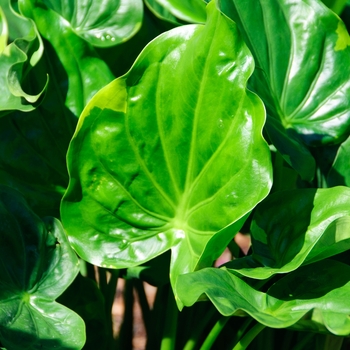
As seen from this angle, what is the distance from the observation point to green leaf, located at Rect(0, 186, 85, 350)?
81cm

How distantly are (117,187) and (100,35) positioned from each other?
0.33 meters

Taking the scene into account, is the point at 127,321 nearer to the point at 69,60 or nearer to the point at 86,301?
the point at 86,301

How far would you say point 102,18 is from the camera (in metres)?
1.05

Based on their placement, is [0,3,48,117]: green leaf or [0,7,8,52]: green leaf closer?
[0,3,48,117]: green leaf

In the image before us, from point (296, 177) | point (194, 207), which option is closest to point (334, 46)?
point (296, 177)

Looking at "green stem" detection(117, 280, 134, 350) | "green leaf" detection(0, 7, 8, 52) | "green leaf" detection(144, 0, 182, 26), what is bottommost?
"green stem" detection(117, 280, 134, 350)

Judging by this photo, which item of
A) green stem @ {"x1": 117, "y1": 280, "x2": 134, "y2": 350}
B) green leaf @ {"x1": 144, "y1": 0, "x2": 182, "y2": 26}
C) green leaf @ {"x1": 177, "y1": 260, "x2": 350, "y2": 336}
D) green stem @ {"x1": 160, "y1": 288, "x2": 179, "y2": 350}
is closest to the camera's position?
green leaf @ {"x1": 177, "y1": 260, "x2": 350, "y2": 336}

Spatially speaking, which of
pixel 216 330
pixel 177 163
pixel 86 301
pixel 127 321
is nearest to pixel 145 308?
pixel 127 321

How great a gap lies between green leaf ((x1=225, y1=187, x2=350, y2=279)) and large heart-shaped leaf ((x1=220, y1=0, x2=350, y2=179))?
0.59 feet

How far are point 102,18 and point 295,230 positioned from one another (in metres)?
0.51

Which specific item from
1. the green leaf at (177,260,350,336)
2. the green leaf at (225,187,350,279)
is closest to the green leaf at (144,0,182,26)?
the green leaf at (225,187,350,279)

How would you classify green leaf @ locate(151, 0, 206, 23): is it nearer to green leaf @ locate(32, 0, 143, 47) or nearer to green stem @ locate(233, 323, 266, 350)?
green leaf @ locate(32, 0, 143, 47)

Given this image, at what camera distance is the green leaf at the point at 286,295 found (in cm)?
65

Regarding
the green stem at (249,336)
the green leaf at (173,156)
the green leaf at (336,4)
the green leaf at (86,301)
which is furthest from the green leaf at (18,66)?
the green leaf at (336,4)
